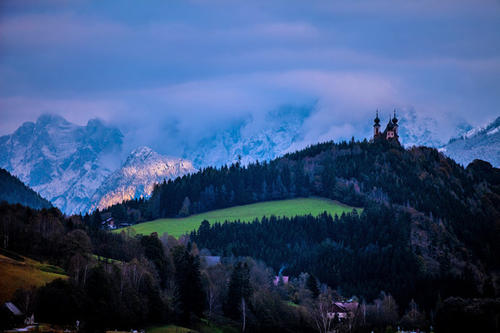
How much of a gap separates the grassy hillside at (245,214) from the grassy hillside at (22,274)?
76635mm

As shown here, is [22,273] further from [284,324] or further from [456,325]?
[456,325]

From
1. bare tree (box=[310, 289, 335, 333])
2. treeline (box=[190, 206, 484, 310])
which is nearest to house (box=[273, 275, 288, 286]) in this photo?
treeline (box=[190, 206, 484, 310])

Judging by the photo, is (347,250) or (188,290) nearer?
(188,290)

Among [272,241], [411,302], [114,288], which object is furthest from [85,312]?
[272,241]

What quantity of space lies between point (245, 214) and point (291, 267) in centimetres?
4052

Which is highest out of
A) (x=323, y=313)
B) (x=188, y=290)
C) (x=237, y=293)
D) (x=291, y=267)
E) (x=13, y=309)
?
(x=291, y=267)

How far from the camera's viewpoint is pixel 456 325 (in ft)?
293

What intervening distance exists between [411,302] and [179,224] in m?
79.2

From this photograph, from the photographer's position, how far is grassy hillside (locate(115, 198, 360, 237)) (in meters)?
180

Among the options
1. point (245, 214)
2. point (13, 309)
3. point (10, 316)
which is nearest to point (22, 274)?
point (13, 309)

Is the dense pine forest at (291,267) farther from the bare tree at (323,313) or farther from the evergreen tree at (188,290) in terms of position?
the bare tree at (323,313)

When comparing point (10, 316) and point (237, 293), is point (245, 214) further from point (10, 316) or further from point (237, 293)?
point (10, 316)

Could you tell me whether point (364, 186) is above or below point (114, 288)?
above

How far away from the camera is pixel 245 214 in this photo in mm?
189625
